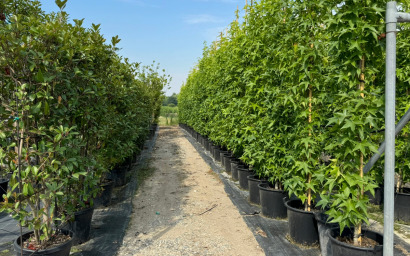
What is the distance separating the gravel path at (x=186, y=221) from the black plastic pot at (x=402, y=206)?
264 cm

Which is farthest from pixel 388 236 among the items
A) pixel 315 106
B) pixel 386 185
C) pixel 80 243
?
pixel 80 243

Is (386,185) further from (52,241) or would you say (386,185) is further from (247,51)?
(247,51)

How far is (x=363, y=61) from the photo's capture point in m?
3.06

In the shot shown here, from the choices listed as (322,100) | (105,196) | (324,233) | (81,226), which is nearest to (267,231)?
(324,233)

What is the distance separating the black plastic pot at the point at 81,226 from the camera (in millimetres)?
4156

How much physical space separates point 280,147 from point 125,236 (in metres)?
2.79

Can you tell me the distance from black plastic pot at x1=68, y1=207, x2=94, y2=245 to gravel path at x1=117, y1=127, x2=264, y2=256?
0.59 metres

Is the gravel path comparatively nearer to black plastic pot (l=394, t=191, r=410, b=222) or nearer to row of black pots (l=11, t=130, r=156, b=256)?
row of black pots (l=11, t=130, r=156, b=256)

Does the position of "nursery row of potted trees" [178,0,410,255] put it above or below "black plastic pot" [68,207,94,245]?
above

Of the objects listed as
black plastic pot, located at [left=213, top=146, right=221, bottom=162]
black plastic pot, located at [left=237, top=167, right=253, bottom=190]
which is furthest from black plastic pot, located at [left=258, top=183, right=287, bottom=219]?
black plastic pot, located at [left=213, top=146, right=221, bottom=162]

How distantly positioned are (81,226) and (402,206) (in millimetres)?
5201

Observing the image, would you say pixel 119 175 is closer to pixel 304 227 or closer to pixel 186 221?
pixel 186 221

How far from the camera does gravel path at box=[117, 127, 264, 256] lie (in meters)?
4.16

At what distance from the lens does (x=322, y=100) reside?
394 cm
